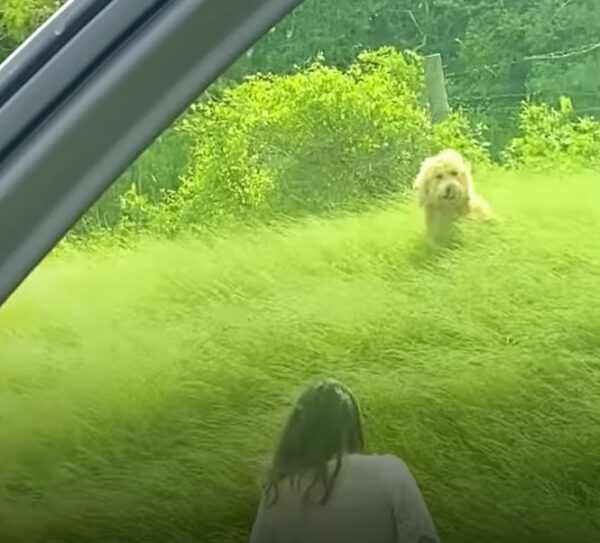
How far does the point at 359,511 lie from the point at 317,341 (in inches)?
6.4

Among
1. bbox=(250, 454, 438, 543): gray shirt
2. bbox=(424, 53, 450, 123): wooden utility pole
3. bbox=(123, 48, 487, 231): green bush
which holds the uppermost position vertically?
bbox=(424, 53, 450, 123): wooden utility pole

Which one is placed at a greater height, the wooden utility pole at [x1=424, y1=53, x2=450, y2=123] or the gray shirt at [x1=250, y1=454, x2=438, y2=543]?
the wooden utility pole at [x1=424, y1=53, x2=450, y2=123]

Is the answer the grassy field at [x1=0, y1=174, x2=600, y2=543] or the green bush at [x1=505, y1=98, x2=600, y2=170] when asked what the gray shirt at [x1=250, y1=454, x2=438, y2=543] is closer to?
the grassy field at [x1=0, y1=174, x2=600, y2=543]

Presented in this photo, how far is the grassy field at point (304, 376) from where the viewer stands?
1.02 m

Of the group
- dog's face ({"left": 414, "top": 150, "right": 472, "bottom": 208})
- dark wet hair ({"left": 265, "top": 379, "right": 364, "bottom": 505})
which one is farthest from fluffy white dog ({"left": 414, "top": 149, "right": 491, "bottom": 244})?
dark wet hair ({"left": 265, "top": 379, "right": 364, "bottom": 505})

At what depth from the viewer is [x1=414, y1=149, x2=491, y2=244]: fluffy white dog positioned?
99 centimetres

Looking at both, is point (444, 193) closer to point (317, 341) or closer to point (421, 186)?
point (421, 186)

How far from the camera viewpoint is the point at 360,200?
1041mm

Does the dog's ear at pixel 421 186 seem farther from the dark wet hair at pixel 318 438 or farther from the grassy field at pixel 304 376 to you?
the dark wet hair at pixel 318 438

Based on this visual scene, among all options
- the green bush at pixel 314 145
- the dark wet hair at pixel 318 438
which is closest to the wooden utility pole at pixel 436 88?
the green bush at pixel 314 145

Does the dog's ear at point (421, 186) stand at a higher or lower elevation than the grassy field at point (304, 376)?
higher

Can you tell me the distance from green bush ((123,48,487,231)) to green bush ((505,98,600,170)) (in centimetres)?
4

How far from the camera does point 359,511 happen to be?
103cm

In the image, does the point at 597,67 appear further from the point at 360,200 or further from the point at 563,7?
the point at 360,200
